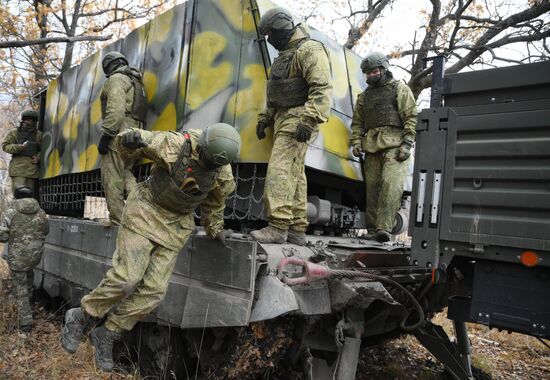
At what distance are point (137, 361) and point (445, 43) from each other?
9.38 m

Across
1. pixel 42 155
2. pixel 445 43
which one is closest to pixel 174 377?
pixel 42 155

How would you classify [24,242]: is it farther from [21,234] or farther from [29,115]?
[29,115]

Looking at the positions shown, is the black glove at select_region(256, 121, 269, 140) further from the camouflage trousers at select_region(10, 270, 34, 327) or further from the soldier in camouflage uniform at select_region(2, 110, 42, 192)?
the soldier in camouflage uniform at select_region(2, 110, 42, 192)

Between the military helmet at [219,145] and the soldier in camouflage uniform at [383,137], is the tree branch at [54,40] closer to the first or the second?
the military helmet at [219,145]

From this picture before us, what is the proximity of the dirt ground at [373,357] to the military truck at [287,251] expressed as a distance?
0.53 meters

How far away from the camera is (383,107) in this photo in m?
4.69

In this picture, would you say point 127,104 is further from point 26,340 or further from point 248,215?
point 26,340

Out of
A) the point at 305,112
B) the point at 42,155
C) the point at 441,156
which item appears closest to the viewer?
the point at 441,156

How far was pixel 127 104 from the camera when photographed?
Result: 494 cm

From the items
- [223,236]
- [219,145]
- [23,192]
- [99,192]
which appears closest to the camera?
A: [219,145]

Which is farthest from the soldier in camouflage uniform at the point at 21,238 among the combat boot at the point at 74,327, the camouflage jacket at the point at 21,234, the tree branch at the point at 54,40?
the combat boot at the point at 74,327

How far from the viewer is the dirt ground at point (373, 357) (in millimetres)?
3859

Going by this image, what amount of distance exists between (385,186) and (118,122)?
261cm

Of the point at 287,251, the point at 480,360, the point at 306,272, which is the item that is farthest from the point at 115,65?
the point at 480,360
